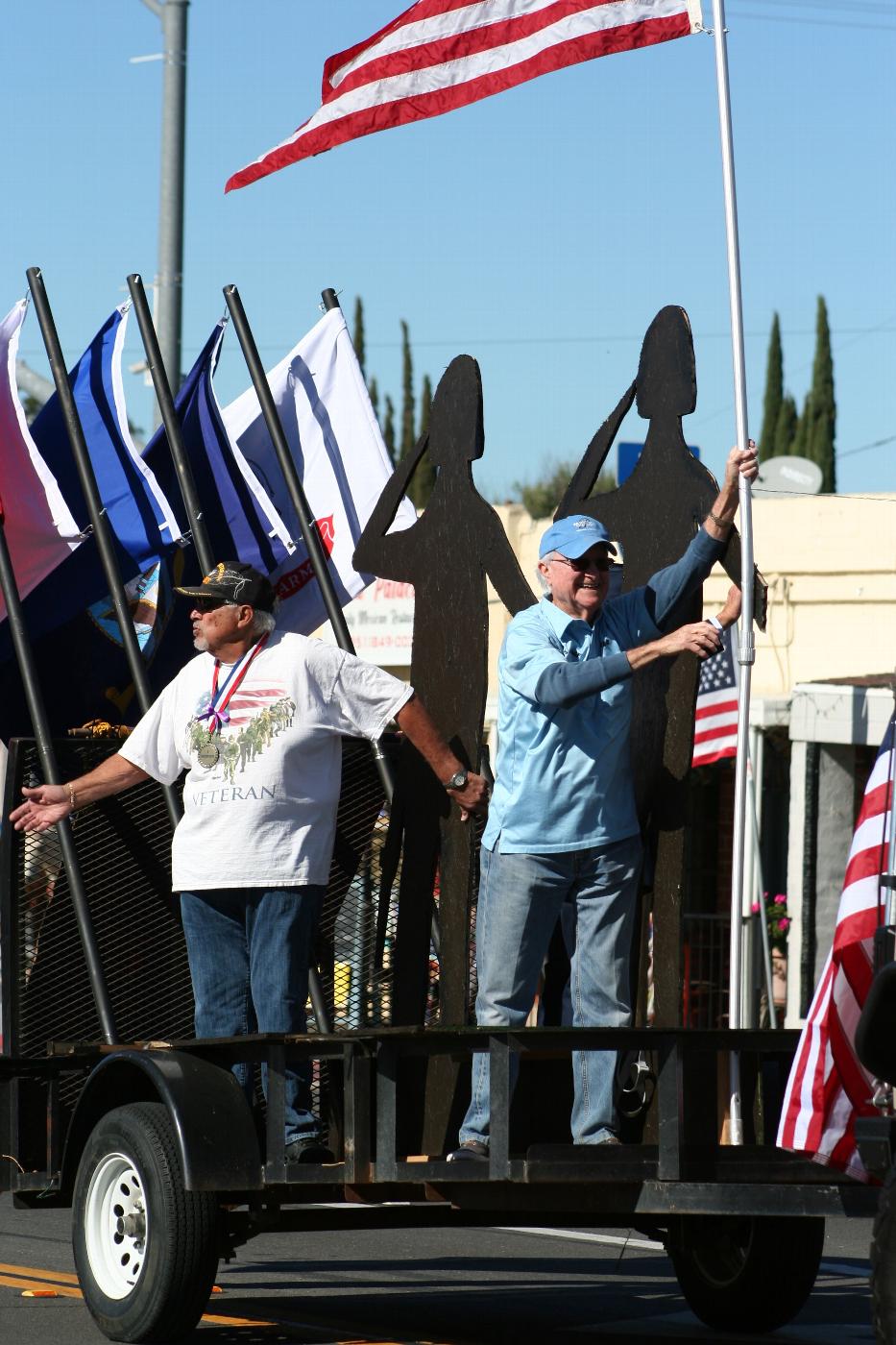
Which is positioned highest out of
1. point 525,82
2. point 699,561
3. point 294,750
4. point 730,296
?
point 525,82

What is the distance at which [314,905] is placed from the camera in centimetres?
697

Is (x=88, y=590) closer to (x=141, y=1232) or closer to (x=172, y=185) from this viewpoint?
(x=141, y=1232)

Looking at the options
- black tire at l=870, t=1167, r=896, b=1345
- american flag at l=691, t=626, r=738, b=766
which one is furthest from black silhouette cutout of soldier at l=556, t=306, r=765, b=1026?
american flag at l=691, t=626, r=738, b=766

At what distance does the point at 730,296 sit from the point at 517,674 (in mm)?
1859

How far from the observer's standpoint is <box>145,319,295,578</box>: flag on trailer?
35.9 ft

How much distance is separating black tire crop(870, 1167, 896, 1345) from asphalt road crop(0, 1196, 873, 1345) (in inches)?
96.6

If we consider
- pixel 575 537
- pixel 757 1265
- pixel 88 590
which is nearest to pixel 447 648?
pixel 575 537

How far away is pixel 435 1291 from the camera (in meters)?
8.17

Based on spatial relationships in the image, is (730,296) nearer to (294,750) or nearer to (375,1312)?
(294,750)

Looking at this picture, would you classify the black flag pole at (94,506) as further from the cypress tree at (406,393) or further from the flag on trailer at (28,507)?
the cypress tree at (406,393)

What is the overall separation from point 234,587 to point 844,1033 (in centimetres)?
272

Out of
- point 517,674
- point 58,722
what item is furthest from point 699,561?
point 58,722

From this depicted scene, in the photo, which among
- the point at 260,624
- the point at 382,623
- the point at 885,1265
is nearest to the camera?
the point at 885,1265

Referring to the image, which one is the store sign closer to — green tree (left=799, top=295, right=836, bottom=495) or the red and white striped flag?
the red and white striped flag
